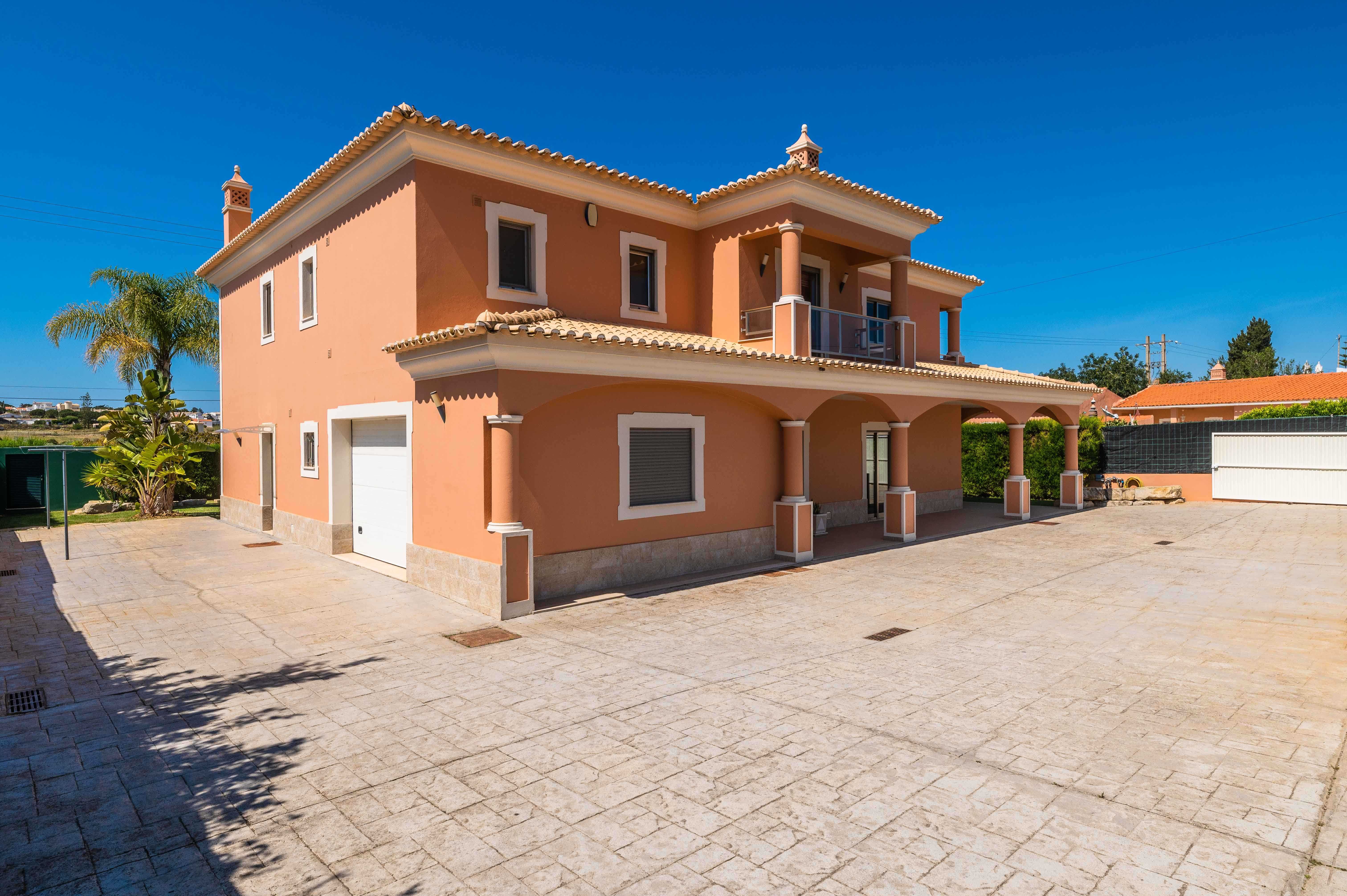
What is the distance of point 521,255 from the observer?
1191 centimetres

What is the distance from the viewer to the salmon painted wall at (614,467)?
9680 millimetres

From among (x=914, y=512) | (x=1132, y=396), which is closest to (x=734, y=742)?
(x=914, y=512)

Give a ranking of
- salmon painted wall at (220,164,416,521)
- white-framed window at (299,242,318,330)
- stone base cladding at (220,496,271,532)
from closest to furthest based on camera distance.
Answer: salmon painted wall at (220,164,416,521) < white-framed window at (299,242,318,330) < stone base cladding at (220,496,271,532)

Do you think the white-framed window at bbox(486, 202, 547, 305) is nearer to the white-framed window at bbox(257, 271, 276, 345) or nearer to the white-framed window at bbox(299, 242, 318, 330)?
the white-framed window at bbox(299, 242, 318, 330)

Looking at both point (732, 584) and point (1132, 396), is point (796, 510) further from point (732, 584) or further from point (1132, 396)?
point (1132, 396)

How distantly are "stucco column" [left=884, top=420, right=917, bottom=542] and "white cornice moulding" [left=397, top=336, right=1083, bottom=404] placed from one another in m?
0.96

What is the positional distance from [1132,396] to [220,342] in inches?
1928

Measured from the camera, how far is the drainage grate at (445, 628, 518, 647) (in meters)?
7.82

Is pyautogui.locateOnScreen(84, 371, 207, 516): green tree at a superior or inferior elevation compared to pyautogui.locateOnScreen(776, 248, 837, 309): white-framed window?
inferior

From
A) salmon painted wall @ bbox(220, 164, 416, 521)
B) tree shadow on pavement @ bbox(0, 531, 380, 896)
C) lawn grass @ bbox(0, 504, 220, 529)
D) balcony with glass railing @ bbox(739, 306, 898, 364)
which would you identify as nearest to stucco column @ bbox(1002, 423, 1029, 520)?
balcony with glass railing @ bbox(739, 306, 898, 364)

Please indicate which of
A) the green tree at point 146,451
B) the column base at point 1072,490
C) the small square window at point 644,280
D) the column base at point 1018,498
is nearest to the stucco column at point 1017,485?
the column base at point 1018,498

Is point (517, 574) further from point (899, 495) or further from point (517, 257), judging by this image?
point (899, 495)

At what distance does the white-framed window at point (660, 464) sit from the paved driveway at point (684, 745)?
1.75m

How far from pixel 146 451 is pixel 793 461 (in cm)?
1731
